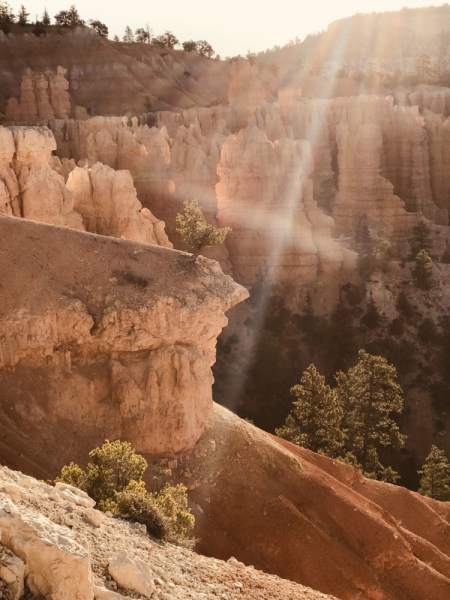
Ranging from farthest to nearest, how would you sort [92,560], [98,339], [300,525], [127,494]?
[300,525], [98,339], [127,494], [92,560]

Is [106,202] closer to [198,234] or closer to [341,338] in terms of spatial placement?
[198,234]

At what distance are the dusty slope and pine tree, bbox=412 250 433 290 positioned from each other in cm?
2665

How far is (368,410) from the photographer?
118 feet

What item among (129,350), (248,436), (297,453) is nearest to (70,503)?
(129,350)

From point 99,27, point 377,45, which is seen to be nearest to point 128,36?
point 99,27

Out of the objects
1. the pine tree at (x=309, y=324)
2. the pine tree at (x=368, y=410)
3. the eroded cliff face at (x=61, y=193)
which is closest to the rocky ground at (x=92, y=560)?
the pine tree at (x=368, y=410)

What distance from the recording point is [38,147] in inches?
1266

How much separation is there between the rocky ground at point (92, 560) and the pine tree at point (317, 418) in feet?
51.4

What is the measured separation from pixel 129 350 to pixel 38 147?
49.0ft

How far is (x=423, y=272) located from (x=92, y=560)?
4444cm

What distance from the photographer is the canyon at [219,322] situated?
21156 mm

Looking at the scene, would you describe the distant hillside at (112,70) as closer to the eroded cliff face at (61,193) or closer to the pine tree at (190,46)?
the pine tree at (190,46)

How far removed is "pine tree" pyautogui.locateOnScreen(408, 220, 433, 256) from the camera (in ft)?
178

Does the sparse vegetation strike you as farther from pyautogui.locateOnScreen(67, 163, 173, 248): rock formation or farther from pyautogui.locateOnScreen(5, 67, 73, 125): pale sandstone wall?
pyautogui.locateOnScreen(5, 67, 73, 125): pale sandstone wall
